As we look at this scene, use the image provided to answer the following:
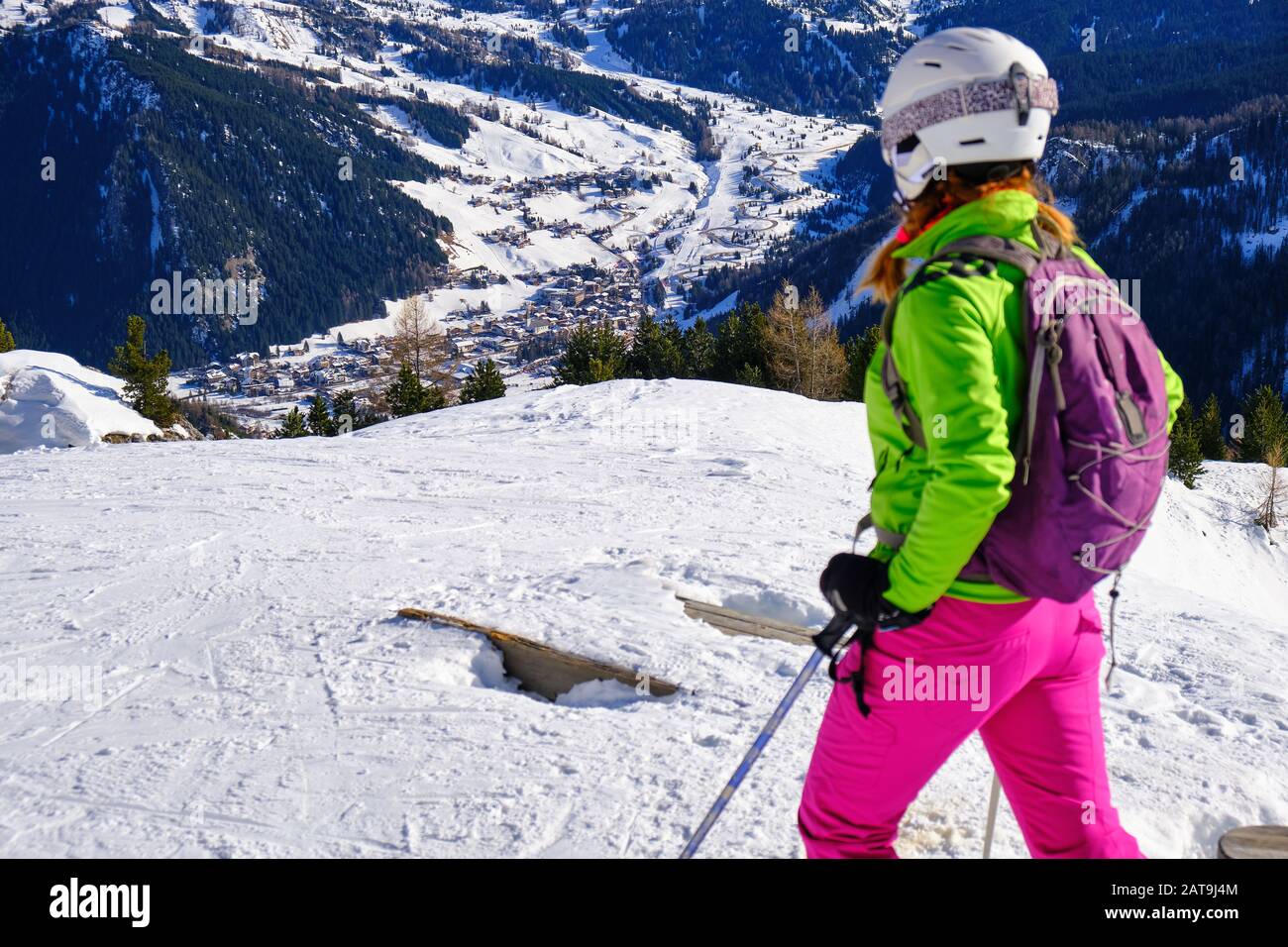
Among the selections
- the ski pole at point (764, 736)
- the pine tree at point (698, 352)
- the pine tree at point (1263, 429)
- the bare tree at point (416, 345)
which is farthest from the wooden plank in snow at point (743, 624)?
the pine tree at point (1263, 429)

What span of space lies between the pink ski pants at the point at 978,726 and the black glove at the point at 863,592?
76 millimetres

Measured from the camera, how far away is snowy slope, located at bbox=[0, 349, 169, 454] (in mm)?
24203

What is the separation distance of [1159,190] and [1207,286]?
27.3 metres

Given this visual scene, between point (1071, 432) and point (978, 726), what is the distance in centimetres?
78

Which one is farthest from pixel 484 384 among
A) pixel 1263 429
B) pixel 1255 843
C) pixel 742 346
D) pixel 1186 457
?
pixel 1263 429

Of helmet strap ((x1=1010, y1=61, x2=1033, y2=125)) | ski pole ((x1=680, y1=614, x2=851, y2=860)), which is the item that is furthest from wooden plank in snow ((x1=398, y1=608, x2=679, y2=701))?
helmet strap ((x1=1010, y1=61, x2=1033, y2=125))

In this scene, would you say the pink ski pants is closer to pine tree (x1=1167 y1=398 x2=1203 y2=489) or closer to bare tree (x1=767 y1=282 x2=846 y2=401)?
bare tree (x1=767 y1=282 x2=846 y2=401)

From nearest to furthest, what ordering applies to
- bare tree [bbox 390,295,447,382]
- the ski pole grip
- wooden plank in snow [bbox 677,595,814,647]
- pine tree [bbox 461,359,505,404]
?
1. the ski pole grip
2. wooden plank in snow [bbox 677,595,814,647]
3. pine tree [bbox 461,359,505,404]
4. bare tree [bbox 390,295,447,382]

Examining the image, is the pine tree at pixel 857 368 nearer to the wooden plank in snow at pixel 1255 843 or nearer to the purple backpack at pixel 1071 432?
the wooden plank in snow at pixel 1255 843

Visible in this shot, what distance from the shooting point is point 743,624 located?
5.85 m

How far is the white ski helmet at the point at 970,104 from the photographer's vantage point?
2.20m

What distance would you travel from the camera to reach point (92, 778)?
4.25 meters
